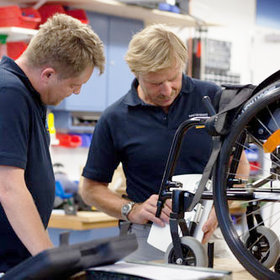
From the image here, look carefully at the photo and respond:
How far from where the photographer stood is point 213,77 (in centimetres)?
508

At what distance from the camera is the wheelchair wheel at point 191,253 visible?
4.97 ft

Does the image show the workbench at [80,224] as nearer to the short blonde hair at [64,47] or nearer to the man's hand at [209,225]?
the man's hand at [209,225]

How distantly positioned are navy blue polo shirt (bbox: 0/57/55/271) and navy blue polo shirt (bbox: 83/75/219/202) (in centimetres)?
46

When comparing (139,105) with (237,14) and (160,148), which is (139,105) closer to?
(160,148)

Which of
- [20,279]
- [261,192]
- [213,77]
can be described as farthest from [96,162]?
[213,77]

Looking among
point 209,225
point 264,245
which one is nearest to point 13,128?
point 209,225

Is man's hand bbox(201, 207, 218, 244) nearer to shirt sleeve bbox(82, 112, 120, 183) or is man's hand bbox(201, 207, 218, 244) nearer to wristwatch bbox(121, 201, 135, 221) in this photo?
wristwatch bbox(121, 201, 135, 221)

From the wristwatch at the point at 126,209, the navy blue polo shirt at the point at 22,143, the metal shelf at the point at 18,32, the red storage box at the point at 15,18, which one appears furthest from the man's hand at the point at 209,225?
the red storage box at the point at 15,18

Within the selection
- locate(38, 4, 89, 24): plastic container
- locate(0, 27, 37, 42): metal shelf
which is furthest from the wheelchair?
locate(38, 4, 89, 24): plastic container

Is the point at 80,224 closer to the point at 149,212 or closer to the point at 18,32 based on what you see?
the point at 18,32

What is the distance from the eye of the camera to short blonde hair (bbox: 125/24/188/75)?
202 cm

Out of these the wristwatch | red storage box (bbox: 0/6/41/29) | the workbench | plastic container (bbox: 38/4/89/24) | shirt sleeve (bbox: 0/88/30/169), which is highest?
plastic container (bbox: 38/4/89/24)

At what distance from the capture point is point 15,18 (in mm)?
3822

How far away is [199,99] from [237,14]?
3787 mm
